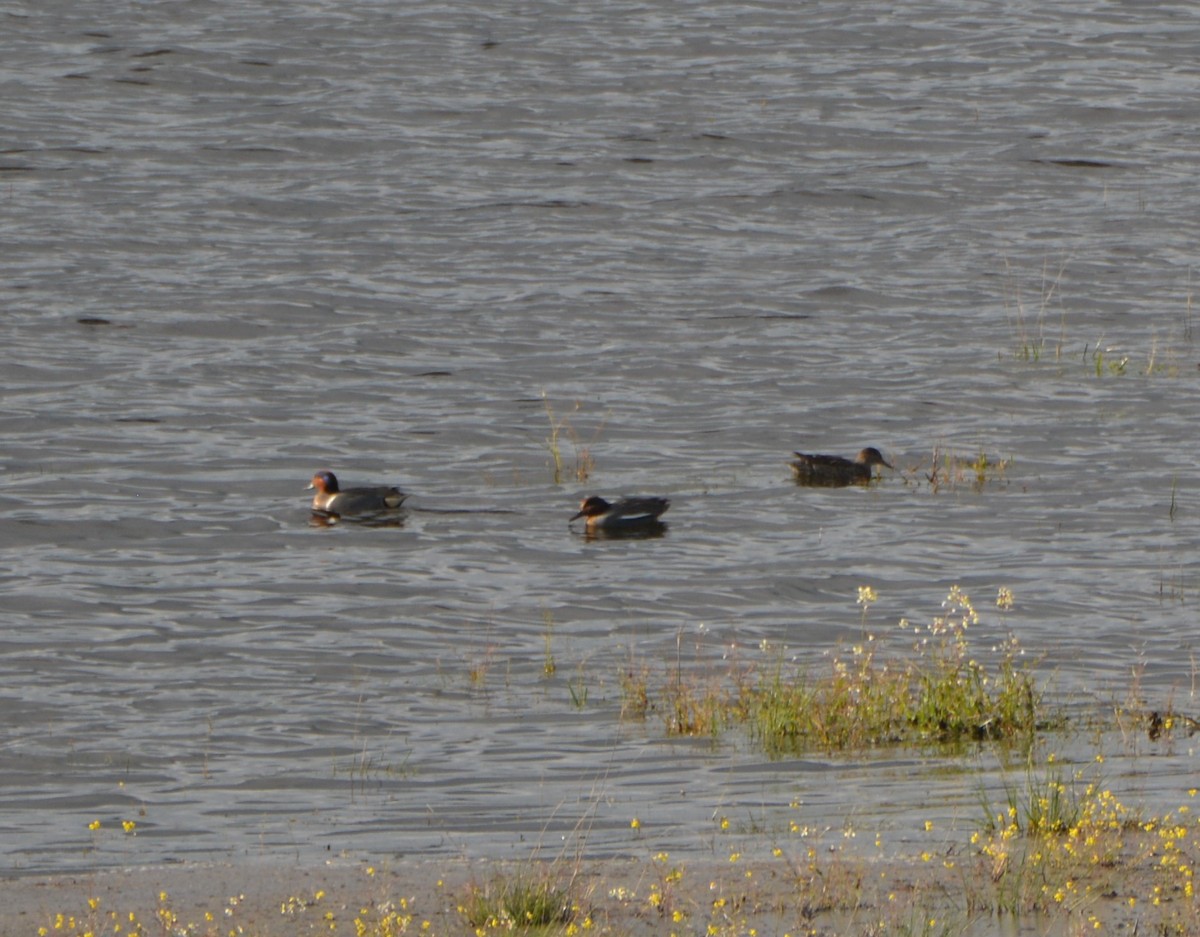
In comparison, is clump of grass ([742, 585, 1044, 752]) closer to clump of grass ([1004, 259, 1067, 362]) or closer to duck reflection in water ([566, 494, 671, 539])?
duck reflection in water ([566, 494, 671, 539])

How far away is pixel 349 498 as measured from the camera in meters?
16.4

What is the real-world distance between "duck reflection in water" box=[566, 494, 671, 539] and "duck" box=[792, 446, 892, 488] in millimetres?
1458

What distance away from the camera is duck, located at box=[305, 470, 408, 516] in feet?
53.6

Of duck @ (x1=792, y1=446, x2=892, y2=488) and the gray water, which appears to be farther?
duck @ (x1=792, y1=446, x2=892, y2=488)

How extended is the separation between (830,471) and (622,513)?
2.17 meters

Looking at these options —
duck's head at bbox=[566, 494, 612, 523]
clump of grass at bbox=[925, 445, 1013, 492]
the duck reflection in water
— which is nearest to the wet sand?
the duck reflection in water

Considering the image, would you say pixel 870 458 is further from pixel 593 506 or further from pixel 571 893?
pixel 571 893

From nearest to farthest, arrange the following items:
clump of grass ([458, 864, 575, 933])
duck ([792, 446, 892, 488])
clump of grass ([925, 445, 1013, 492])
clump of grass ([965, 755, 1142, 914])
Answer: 1. clump of grass ([458, 864, 575, 933])
2. clump of grass ([965, 755, 1142, 914])
3. duck ([792, 446, 892, 488])
4. clump of grass ([925, 445, 1013, 492])

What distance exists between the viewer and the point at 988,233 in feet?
90.6

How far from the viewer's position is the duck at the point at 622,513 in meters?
15.9

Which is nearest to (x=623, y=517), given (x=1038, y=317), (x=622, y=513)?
(x=622, y=513)

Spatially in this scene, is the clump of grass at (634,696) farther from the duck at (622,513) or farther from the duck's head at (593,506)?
the duck's head at (593,506)

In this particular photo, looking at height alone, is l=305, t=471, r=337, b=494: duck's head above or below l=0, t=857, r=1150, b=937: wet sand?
above

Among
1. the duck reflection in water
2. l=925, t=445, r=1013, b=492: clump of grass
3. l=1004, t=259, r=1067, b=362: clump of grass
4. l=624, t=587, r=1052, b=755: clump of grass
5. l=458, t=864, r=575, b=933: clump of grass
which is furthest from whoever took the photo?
l=1004, t=259, r=1067, b=362: clump of grass
